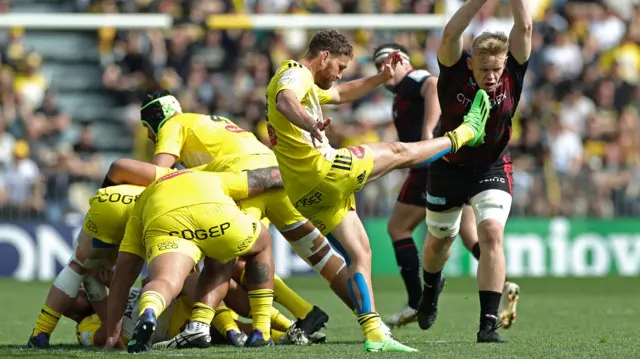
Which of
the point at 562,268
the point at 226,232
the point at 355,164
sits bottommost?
the point at 562,268

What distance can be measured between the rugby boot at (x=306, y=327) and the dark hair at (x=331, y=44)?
2.08 meters

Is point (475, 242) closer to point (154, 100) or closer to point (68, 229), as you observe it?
point (154, 100)

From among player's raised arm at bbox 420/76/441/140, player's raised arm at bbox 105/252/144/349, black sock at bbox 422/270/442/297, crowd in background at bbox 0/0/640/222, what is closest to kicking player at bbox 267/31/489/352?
player's raised arm at bbox 105/252/144/349

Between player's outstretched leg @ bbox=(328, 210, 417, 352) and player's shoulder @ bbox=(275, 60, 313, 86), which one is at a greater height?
player's shoulder @ bbox=(275, 60, 313, 86)

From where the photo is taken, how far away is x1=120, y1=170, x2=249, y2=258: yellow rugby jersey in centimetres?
828

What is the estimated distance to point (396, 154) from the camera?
821 cm

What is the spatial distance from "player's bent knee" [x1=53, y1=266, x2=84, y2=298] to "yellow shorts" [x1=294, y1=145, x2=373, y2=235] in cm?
208

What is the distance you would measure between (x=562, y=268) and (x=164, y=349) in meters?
12.0

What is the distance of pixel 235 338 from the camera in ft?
29.2

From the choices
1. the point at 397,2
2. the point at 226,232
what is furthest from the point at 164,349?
the point at 397,2

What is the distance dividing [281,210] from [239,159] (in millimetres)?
595

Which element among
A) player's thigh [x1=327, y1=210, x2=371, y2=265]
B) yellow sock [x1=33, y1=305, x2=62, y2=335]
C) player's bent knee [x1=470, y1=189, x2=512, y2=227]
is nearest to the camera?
player's thigh [x1=327, y1=210, x2=371, y2=265]

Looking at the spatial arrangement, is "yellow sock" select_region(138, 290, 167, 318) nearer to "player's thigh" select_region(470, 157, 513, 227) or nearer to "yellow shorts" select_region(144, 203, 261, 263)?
"yellow shorts" select_region(144, 203, 261, 263)

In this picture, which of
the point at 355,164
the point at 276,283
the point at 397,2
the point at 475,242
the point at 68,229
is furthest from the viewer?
the point at 397,2
